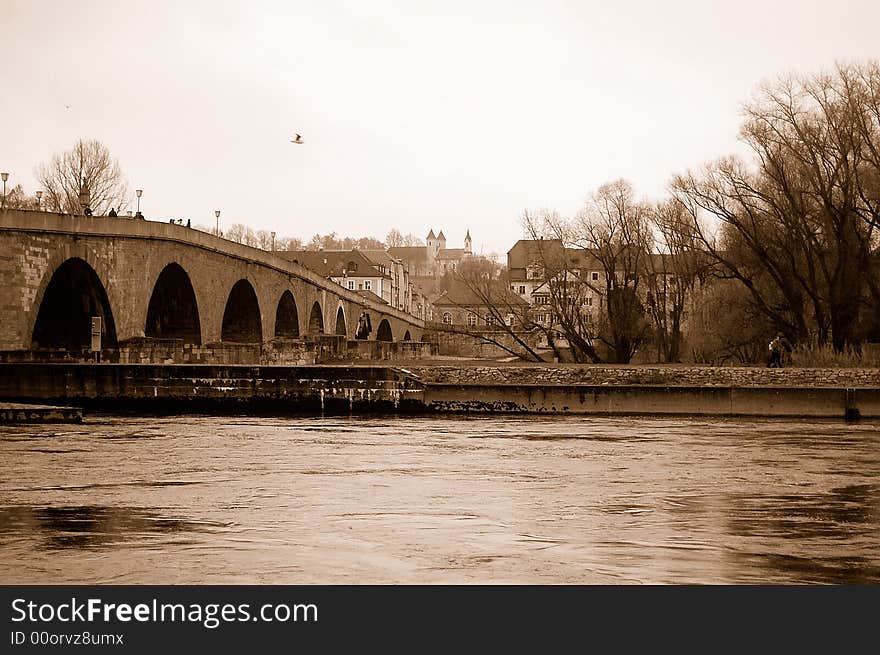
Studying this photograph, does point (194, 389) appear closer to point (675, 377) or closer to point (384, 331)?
point (675, 377)

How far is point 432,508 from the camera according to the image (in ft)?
50.3

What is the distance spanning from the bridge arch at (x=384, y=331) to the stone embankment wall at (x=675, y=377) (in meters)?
63.1

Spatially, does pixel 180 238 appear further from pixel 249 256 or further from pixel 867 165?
pixel 867 165

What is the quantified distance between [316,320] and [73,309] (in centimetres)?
3203

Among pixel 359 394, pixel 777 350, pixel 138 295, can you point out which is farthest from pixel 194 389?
pixel 777 350

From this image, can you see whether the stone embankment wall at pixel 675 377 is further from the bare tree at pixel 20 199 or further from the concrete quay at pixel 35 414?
the bare tree at pixel 20 199

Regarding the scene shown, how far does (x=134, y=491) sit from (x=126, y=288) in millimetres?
32628

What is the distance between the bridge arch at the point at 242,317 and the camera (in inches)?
2469

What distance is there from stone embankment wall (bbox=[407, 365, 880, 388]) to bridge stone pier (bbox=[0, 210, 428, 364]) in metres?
11.1

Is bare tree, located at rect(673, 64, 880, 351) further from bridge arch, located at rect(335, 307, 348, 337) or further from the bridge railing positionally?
bridge arch, located at rect(335, 307, 348, 337)

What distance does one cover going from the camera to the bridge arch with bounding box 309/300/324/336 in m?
78.8

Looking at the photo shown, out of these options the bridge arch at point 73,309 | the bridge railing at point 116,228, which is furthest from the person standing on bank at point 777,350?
the bridge arch at point 73,309

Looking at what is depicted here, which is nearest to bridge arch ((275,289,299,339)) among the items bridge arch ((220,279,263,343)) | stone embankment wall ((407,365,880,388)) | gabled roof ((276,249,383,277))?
bridge arch ((220,279,263,343))

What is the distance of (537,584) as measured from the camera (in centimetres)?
982
